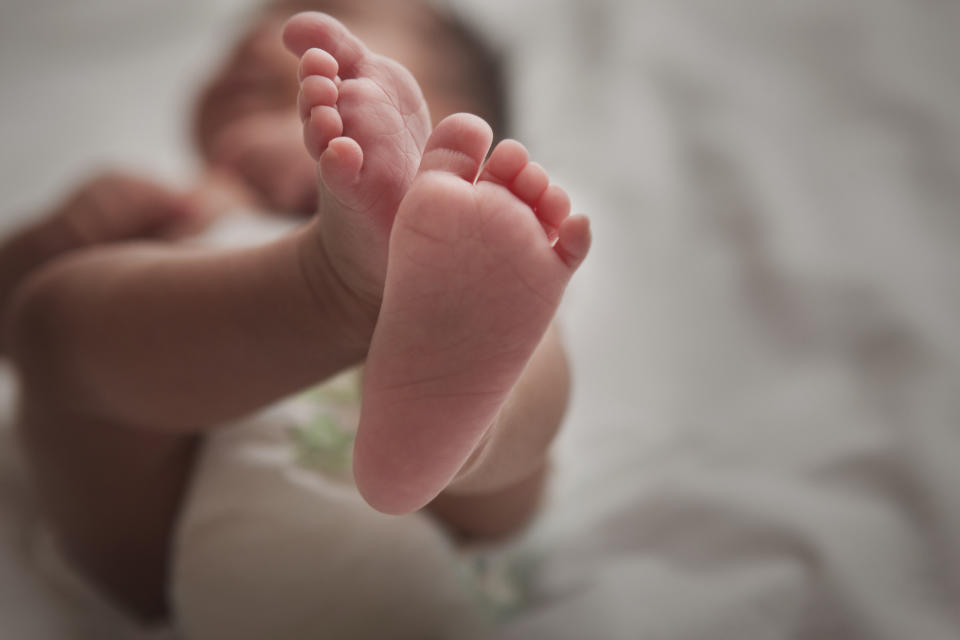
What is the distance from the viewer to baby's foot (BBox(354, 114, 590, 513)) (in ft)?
1.27

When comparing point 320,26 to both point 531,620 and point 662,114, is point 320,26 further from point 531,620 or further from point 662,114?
point 662,114

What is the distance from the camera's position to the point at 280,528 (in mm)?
592

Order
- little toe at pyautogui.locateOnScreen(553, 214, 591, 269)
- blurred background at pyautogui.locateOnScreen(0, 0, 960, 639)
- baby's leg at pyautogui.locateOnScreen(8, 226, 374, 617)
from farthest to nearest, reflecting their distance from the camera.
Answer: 1. blurred background at pyautogui.locateOnScreen(0, 0, 960, 639)
2. baby's leg at pyautogui.locateOnScreen(8, 226, 374, 617)
3. little toe at pyautogui.locateOnScreen(553, 214, 591, 269)

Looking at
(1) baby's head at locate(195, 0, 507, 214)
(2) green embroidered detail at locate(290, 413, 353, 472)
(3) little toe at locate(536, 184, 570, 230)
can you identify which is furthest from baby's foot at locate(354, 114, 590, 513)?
(1) baby's head at locate(195, 0, 507, 214)

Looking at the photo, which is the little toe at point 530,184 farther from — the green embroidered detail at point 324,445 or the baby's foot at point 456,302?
the green embroidered detail at point 324,445

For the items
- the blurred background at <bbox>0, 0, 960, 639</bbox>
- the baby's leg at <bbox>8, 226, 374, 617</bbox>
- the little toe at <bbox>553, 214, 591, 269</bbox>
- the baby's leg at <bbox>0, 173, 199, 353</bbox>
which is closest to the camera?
the little toe at <bbox>553, 214, 591, 269</bbox>

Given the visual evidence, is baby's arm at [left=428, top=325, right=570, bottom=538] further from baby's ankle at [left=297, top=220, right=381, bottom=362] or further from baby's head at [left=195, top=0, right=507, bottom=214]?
baby's head at [left=195, top=0, right=507, bottom=214]

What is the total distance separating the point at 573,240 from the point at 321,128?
130 millimetres

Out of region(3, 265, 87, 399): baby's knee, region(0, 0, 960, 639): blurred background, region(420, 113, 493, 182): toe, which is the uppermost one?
region(420, 113, 493, 182): toe

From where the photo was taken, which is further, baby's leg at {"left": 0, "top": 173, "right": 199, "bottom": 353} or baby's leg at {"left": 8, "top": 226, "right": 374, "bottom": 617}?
baby's leg at {"left": 0, "top": 173, "right": 199, "bottom": 353}

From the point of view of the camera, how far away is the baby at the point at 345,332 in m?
0.39

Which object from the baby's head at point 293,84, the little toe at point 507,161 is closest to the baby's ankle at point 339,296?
the little toe at point 507,161

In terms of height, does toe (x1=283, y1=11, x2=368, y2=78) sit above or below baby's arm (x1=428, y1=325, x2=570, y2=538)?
above

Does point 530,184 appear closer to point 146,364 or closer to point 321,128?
point 321,128
